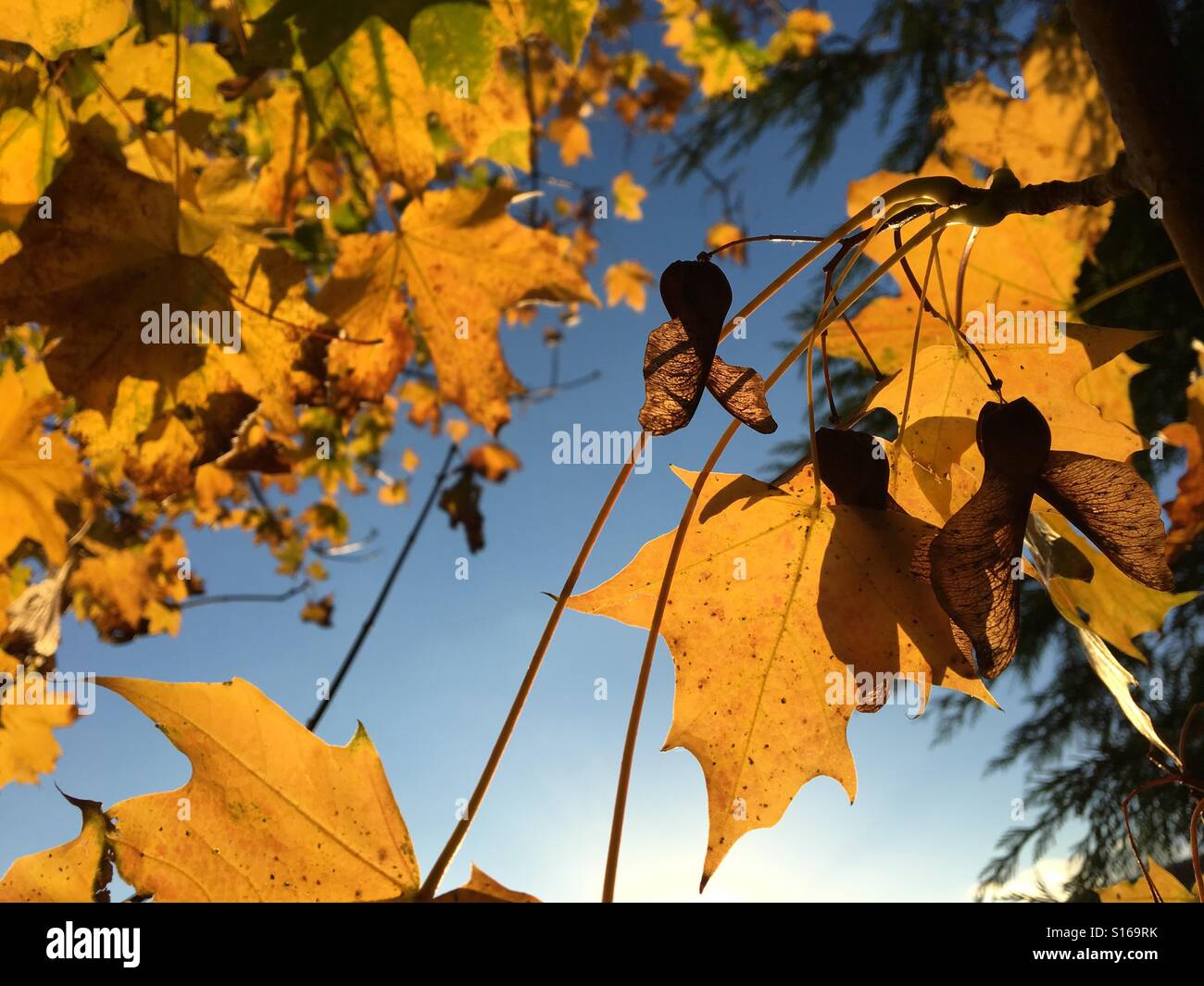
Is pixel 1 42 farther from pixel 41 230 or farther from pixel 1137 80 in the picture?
pixel 1137 80

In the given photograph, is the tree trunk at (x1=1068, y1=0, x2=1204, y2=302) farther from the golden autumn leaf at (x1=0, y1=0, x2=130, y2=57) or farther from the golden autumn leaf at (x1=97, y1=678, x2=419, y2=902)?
the golden autumn leaf at (x1=0, y1=0, x2=130, y2=57)

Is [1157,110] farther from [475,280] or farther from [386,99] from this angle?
[475,280]

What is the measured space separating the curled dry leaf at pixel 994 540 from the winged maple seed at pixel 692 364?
133mm

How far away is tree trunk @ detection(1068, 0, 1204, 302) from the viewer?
1.39ft

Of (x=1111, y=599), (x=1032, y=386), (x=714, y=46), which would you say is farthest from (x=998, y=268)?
(x=714, y=46)

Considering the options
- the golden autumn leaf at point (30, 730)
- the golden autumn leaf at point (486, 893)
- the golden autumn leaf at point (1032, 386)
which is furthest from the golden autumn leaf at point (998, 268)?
the golden autumn leaf at point (30, 730)

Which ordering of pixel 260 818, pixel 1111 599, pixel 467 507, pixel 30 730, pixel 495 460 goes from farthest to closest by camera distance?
pixel 495 460, pixel 467 507, pixel 30 730, pixel 1111 599, pixel 260 818

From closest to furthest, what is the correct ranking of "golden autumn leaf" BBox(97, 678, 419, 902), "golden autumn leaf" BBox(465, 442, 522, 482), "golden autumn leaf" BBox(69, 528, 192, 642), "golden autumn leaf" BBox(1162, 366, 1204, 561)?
"golden autumn leaf" BBox(97, 678, 419, 902), "golden autumn leaf" BBox(1162, 366, 1204, 561), "golden autumn leaf" BBox(69, 528, 192, 642), "golden autumn leaf" BBox(465, 442, 522, 482)

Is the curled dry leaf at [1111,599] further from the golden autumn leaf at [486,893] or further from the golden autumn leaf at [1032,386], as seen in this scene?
the golden autumn leaf at [486,893]

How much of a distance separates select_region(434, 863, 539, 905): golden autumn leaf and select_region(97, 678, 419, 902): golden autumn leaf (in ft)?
0.29

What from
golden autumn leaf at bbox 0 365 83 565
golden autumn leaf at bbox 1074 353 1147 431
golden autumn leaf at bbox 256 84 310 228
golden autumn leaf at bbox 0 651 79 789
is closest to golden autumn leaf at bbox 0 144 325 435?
golden autumn leaf at bbox 256 84 310 228

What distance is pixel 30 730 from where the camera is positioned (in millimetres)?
1655

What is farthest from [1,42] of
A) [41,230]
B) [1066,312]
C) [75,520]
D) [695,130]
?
[695,130]

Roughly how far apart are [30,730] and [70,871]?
4.23 ft
